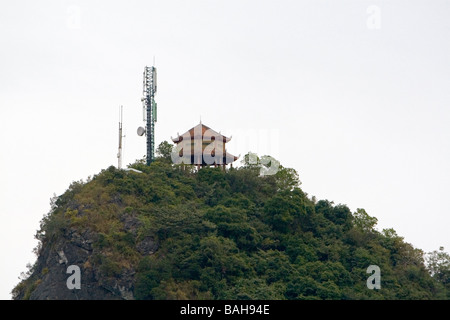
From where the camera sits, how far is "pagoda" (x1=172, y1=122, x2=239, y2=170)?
4675 cm

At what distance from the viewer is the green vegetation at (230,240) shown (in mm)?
36031

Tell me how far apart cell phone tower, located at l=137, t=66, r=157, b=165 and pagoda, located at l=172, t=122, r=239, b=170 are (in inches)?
63.0

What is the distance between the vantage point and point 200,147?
47000mm

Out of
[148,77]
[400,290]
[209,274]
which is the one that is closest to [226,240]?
[209,274]

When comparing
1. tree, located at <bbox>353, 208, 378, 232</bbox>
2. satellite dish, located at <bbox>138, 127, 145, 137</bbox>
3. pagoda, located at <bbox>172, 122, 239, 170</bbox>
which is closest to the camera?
tree, located at <bbox>353, 208, 378, 232</bbox>

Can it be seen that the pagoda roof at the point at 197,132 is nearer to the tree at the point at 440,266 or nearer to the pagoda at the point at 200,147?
the pagoda at the point at 200,147

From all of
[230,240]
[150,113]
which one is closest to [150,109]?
[150,113]

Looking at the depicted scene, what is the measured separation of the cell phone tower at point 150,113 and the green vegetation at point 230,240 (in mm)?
1702

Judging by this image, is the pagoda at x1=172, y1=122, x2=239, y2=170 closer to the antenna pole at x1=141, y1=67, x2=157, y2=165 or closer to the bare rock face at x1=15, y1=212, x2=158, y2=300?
the antenna pole at x1=141, y1=67, x2=157, y2=165

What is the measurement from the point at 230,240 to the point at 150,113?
10.5 meters

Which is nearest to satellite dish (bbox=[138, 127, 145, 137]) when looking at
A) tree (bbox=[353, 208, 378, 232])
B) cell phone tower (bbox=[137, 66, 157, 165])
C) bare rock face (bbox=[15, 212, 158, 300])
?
cell phone tower (bbox=[137, 66, 157, 165])

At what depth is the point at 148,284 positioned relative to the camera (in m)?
35.4

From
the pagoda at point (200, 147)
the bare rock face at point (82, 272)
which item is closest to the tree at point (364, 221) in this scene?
the pagoda at point (200, 147)

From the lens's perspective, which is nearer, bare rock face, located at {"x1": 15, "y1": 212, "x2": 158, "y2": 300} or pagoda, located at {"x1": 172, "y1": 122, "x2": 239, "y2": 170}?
bare rock face, located at {"x1": 15, "y1": 212, "x2": 158, "y2": 300}
